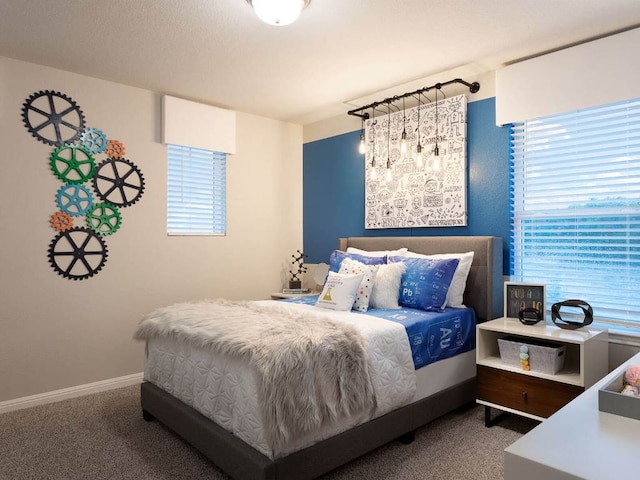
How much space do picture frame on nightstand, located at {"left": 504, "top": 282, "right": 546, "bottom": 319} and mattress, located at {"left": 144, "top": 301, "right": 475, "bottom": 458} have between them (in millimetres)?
454

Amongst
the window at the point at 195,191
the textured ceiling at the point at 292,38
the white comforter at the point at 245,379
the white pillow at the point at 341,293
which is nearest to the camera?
the white comforter at the point at 245,379

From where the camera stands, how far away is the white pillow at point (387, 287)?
3.13m

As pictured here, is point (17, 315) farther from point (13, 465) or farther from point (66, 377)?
point (13, 465)

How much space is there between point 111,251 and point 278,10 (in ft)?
7.80

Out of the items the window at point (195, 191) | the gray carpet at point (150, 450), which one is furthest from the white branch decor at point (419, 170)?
the gray carpet at point (150, 450)

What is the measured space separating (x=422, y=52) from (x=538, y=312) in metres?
1.95

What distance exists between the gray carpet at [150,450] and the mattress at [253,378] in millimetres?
269

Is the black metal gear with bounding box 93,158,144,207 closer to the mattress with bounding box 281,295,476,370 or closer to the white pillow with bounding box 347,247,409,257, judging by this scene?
the white pillow with bounding box 347,247,409,257

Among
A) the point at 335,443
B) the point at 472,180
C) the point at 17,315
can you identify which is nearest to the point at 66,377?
the point at 17,315

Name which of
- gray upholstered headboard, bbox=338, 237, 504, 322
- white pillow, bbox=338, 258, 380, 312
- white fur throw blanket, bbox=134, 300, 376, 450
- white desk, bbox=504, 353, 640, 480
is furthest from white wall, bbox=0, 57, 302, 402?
white desk, bbox=504, 353, 640, 480

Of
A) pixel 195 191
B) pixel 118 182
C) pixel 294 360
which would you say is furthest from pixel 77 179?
pixel 294 360

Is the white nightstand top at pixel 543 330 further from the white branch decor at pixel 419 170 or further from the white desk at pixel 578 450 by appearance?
the white desk at pixel 578 450

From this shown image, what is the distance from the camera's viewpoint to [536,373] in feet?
8.48

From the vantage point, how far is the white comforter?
197 centimetres
